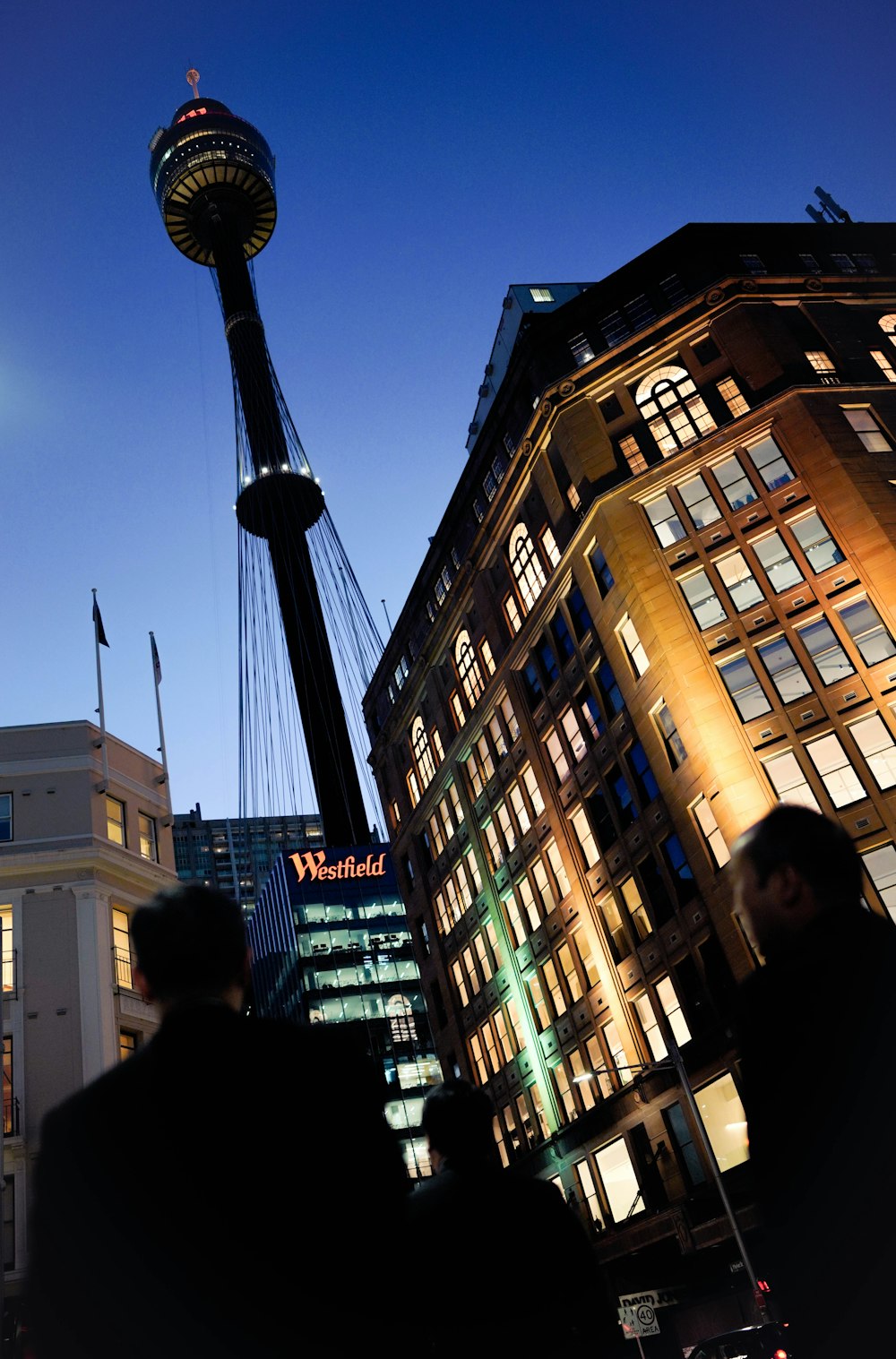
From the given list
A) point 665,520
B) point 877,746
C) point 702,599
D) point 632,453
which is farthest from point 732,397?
point 877,746

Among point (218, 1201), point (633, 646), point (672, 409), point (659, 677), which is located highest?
point (672, 409)

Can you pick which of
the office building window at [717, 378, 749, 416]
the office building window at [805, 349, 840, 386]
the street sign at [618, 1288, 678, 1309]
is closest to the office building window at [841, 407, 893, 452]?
the office building window at [805, 349, 840, 386]

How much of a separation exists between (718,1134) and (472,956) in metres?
22.7

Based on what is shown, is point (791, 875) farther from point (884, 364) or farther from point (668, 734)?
point (884, 364)

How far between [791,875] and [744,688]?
1401 inches

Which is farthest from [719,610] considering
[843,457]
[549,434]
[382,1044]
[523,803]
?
[382,1044]

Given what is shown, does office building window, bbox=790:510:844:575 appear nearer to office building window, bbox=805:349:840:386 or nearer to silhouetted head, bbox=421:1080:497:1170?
office building window, bbox=805:349:840:386

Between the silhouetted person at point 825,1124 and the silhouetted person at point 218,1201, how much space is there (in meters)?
1.26

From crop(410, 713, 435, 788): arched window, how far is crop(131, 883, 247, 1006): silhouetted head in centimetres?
5885

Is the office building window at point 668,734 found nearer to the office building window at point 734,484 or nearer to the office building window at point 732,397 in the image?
the office building window at point 734,484

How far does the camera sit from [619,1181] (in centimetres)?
4294

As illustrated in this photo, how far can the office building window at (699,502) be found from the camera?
41.9 metres

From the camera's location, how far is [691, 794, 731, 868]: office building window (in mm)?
37050

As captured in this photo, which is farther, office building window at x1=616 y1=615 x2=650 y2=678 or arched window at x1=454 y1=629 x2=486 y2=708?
arched window at x1=454 y1=629 x2=486 y2=708
